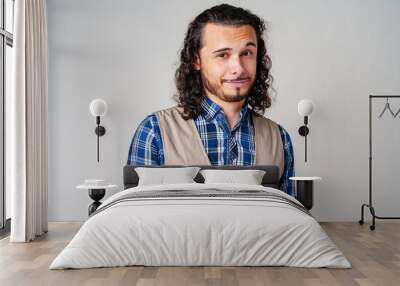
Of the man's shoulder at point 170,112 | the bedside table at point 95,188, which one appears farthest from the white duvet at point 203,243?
the man's shoulder at point 170,112

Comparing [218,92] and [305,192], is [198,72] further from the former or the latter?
[305,192]

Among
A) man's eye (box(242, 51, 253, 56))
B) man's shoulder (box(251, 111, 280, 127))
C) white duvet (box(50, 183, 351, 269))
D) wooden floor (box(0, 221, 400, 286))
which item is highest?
man's eye (box(242, 51, 253, 56))

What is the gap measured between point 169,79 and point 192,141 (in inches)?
32.4

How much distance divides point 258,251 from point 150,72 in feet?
10.8

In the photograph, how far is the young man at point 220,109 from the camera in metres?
6.69

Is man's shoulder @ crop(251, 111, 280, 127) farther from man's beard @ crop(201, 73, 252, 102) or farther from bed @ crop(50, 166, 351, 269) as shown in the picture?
bed @ crop(50, 166, 351, 269)

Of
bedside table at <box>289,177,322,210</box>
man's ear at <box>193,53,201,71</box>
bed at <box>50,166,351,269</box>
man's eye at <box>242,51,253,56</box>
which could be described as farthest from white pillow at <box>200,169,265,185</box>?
bed at <box>50,166,351,269</box>

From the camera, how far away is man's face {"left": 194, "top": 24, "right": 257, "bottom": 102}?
6.69 meters

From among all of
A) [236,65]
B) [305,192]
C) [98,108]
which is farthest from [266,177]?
[98,108]

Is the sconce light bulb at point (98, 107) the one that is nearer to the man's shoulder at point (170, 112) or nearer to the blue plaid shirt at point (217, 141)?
the blue plaid shirt at point (217, 141)

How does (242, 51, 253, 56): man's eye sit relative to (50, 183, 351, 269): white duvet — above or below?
above

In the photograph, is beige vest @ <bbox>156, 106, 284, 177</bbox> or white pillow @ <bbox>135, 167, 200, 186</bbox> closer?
white pillow @ <bbox>135, 167, 200, 186</bbox>

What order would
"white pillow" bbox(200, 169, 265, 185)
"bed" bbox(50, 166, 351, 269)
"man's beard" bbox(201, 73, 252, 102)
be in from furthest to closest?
"man's beard" bbox(201, 73, 252, 102)
"white pillow" bbox(200, 169, 265, 185)
"bed" bbox(50, 166, 351, 269)

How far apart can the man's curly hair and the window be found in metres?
1.89
